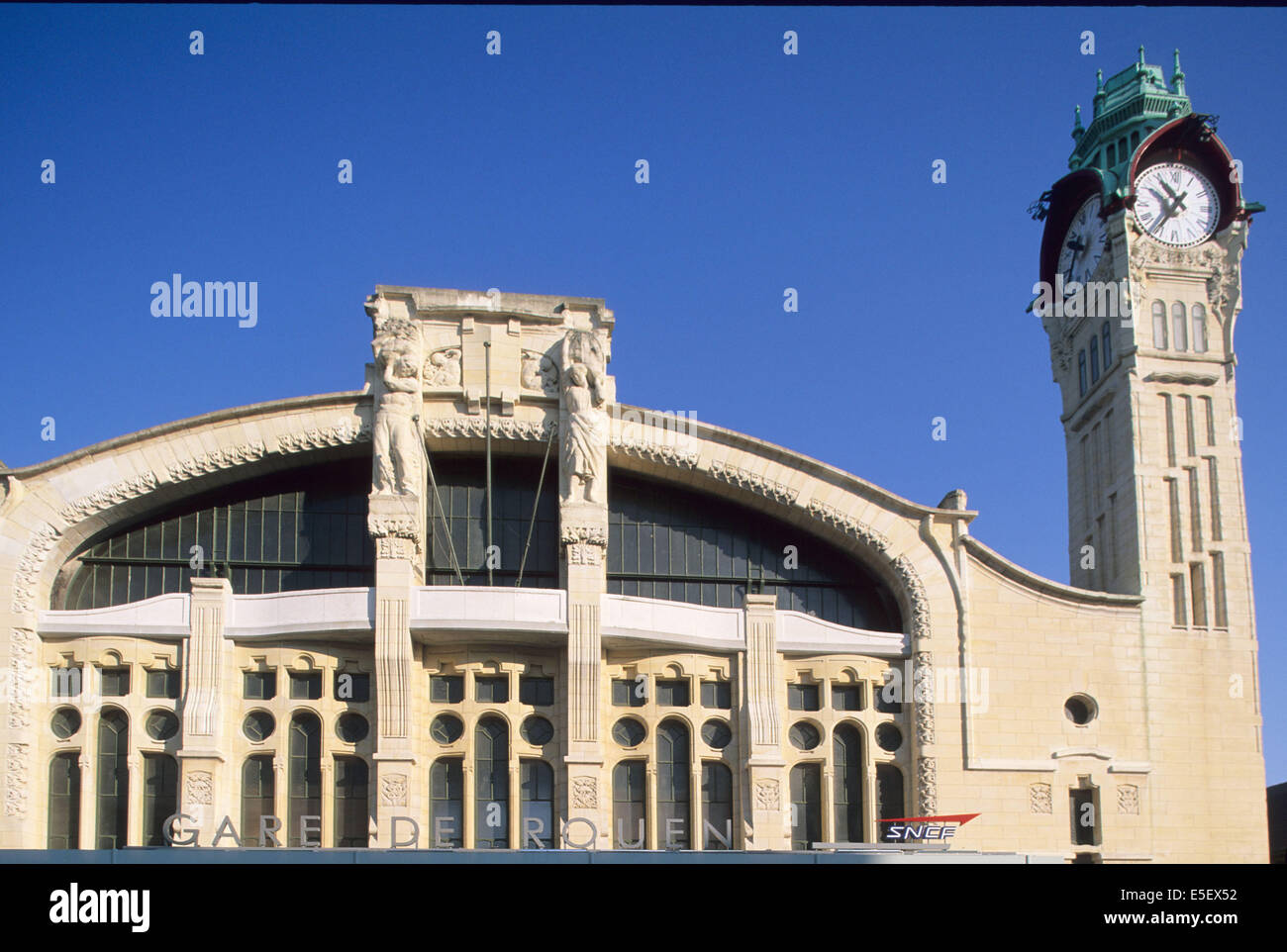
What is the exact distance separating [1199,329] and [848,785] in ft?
57.5

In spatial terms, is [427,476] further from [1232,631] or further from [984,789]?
[1232,631]

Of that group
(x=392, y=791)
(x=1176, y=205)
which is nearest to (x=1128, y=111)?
(x=1176, y=205)

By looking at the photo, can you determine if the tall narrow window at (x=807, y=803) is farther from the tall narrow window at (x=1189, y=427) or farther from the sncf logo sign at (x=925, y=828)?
the tall narrow window at (x=1189, y=427)

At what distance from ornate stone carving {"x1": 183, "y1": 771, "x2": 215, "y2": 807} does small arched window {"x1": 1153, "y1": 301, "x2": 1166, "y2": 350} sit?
1152 inches

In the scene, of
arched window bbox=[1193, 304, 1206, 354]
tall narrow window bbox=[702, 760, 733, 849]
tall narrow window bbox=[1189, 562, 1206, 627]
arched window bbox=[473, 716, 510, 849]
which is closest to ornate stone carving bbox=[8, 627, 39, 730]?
arched window bbox=[473, 716, 510, 849]

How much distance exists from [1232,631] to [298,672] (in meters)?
25.9

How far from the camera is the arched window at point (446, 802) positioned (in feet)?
121

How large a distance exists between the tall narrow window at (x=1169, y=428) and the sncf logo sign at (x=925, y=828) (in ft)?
46.5

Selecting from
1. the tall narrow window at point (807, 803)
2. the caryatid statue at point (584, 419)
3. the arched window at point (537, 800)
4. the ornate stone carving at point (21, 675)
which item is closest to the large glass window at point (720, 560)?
the caryatid statue at point (584, 419)

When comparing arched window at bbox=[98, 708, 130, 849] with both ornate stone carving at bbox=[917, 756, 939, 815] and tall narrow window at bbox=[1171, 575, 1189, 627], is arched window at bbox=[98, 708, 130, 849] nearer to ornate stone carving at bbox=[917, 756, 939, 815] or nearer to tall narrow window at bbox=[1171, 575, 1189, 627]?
ornate stone carving at bbox=[917, 756, 939, 815]

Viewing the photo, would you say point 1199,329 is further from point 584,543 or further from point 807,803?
point 584,543
